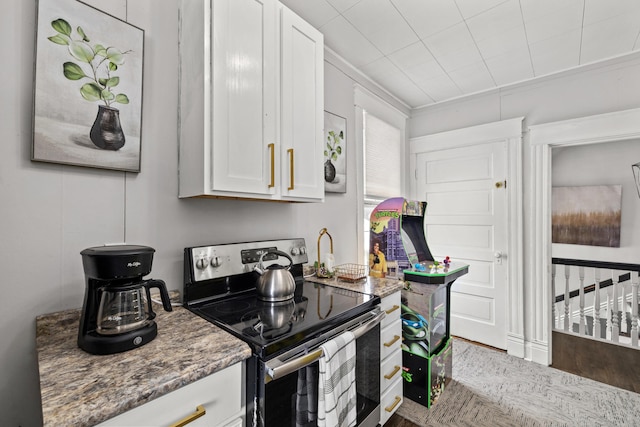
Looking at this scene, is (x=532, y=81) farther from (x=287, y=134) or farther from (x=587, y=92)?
(x=287, y=134)

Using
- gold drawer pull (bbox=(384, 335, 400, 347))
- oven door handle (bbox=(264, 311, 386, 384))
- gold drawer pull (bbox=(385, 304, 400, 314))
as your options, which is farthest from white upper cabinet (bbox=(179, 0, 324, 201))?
gold drawer pull (bbox=(384, 335, 400, 347))

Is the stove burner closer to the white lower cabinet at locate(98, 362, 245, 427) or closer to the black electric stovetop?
the black electric stovetop

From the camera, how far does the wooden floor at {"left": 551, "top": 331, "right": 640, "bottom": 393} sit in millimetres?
2408

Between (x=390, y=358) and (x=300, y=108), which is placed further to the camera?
(x=390, y=358)

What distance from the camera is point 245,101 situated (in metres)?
1.35

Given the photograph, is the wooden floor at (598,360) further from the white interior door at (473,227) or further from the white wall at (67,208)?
the white wall at (67,208)

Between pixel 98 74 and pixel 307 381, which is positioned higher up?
pixel 98 74

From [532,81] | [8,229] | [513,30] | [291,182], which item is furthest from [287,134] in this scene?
[532,81]

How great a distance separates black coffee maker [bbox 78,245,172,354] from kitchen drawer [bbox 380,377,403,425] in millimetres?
1372

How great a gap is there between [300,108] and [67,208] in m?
1.17

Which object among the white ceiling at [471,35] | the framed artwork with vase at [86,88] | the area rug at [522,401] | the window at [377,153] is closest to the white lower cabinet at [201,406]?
the framed artwork with vase at [86,88]

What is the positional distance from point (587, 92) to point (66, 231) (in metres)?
3.84

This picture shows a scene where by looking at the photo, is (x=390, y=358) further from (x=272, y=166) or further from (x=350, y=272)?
(x=272, y=166)

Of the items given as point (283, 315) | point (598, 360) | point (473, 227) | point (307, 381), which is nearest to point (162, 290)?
point (283, 315)
